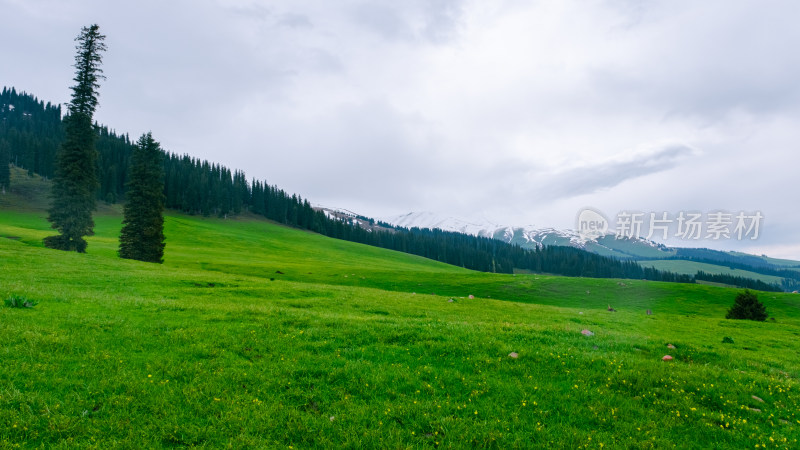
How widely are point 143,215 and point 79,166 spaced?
984 centimetres

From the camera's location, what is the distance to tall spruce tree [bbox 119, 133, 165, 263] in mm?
45156

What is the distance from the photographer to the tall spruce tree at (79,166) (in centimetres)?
4344

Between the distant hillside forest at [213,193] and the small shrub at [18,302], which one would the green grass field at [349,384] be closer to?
the small shrub at [18,302]

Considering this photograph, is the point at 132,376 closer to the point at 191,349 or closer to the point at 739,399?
the point at 191,349

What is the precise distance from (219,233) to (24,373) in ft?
358

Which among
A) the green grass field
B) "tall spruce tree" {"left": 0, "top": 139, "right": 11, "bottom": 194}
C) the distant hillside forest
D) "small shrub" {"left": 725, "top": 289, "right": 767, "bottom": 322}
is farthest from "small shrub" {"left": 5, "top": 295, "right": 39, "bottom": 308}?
"tall spruce tree" {"left": 0, "top": 139, "right": 11, "bottom": 194}

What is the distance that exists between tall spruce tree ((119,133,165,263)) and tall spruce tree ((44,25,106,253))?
440 cm

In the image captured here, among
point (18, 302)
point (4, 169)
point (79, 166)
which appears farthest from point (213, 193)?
point (18, 302)

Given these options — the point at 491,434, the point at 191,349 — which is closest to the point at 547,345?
the point at 491,434

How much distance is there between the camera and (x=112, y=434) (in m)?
6.13

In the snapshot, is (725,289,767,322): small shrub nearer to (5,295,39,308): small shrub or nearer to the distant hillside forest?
(5,295,39,308): small shrub

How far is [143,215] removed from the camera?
151 ft

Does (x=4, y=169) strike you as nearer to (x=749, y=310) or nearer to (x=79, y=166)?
(x=79, y=166)

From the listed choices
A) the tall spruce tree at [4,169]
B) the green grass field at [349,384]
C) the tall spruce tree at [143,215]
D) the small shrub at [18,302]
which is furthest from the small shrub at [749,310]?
the tall spruce tree at [4,169]
